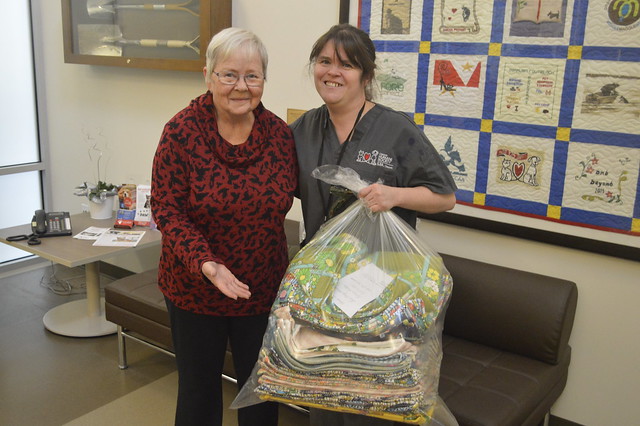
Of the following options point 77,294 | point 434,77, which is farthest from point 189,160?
point 77,294

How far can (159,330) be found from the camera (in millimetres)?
2857

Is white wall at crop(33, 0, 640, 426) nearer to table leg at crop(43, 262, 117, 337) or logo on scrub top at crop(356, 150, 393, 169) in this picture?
table leg at crop(43, 262, 117, 337)

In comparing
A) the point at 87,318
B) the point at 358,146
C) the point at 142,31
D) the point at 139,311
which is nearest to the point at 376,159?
the point at 358,146

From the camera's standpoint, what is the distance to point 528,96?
7.80ft

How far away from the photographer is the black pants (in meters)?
1.80

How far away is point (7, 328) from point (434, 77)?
2719 millimetres

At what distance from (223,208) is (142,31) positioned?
226cm

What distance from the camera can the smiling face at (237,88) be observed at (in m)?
1.63

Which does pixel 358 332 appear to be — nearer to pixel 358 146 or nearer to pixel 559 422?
pixel 358 146

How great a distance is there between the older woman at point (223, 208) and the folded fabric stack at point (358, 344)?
0.54ft

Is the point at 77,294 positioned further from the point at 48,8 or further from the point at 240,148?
the point at 240,148

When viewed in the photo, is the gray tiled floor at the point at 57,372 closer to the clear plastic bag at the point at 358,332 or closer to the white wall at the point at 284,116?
the white wall at the point at 284,116

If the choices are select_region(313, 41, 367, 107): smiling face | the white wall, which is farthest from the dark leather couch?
select_region(313, 41, 367, 107): smiling face

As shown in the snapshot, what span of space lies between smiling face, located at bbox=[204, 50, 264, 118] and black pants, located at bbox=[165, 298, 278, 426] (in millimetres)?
600
